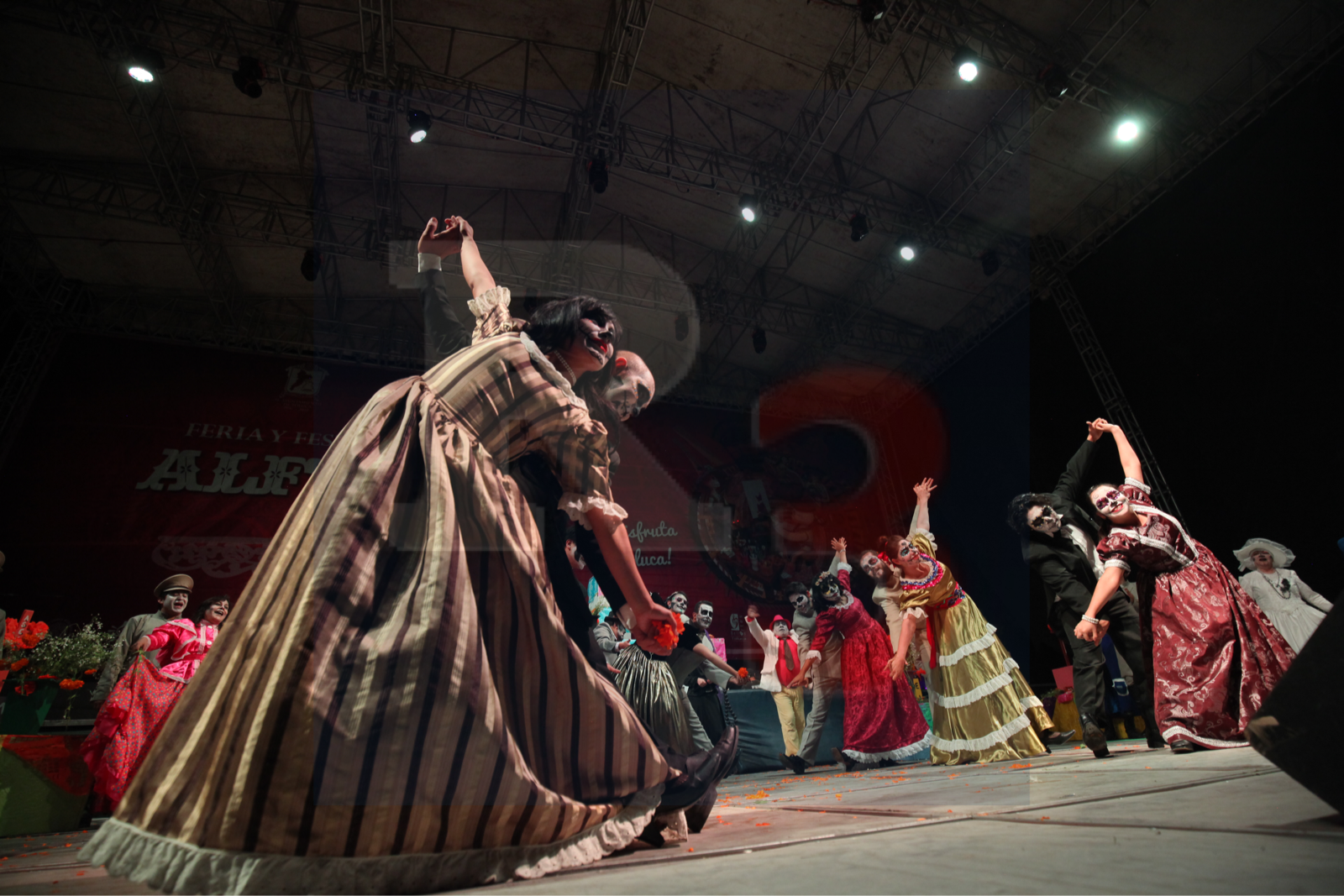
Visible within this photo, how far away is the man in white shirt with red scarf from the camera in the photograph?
609cm

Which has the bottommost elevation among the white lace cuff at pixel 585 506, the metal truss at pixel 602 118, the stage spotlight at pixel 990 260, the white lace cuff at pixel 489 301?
the white lace cuff at pixel 585 506

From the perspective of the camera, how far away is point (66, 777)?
3824 millimetres

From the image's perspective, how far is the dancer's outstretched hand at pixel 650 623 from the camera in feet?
4.58

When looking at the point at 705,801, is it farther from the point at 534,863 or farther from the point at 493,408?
the point at 493,408

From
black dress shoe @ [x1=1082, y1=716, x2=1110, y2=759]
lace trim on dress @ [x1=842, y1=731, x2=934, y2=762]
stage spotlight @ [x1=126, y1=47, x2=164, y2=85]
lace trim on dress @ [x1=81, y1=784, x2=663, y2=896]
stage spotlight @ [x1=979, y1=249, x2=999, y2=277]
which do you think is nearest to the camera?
lace trim on dress @ [x1=81, y1=784, x2=663, y2=896]

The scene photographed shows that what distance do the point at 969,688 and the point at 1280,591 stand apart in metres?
3.38

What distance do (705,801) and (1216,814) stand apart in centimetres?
94

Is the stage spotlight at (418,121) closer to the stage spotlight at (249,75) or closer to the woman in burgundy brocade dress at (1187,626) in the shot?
the stage spotlight at (249,75)

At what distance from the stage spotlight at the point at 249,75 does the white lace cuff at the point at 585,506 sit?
294 inches

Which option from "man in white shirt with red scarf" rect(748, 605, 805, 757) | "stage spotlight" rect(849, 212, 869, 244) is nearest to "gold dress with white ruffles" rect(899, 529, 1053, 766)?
"man in white shirt with red scarf" rect(748, 605, 805, 757)

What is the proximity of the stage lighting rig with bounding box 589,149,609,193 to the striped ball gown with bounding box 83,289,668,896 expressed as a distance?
7.21 metres

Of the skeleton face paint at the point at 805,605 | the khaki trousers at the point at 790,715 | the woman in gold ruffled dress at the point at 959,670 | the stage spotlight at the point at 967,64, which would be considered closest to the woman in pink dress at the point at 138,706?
the woman in gold ruffled dress at the point at 959,670

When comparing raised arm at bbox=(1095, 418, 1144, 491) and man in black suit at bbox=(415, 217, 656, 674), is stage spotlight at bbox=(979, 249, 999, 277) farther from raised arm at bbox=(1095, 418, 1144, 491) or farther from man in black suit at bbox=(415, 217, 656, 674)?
man in black suit at bbox=(415, 217, 656, 674)

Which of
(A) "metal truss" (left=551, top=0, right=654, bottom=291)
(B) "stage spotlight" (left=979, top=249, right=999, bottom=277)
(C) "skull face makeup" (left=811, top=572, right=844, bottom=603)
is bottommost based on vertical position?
(C) "skull face makeup" (left=811, top=572, right=844, bottom=603)
